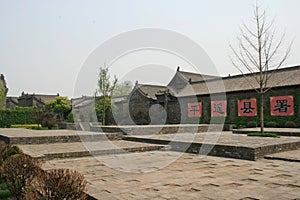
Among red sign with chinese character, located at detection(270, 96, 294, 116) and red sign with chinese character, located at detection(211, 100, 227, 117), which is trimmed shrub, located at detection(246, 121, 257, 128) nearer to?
red sign with chinese character, located at detection(270, 96, 294, 116)

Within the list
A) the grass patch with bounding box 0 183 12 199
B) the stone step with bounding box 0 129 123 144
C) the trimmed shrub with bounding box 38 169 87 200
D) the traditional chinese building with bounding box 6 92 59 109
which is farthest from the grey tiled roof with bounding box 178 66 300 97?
the traditional chinese building with bounding box 6 92 59 109

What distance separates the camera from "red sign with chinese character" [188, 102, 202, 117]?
23906 mm

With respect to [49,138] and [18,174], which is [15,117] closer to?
[49,138]

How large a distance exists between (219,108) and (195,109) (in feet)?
7.96

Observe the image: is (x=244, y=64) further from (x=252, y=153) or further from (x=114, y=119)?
(x=114, y=119)

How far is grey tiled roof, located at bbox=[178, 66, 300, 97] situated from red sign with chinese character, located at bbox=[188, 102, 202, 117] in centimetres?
112

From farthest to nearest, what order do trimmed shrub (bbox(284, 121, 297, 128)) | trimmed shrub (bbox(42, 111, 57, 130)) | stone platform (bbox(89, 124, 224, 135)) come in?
trimmed shrub (bbox(42, 111, 57, 130)), trimmed shrub (bbox(284, 121, 297, 128)), stone platform (bbox(89, 124, 224, 135))

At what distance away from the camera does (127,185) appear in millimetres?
4812

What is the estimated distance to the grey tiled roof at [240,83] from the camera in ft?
63.5

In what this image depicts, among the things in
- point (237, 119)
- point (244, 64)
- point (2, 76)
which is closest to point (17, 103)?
point (2, 76)

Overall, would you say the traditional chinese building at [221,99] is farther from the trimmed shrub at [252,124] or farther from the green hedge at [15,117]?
the green hedge at [15,117]

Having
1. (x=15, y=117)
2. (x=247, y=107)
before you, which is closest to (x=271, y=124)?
(x=247, y=107)

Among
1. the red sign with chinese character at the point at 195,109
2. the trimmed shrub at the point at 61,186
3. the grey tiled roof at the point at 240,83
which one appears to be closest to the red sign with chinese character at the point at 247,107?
the grey tiled roof at the point at 240,83

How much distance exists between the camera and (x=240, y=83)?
73.6 ft
